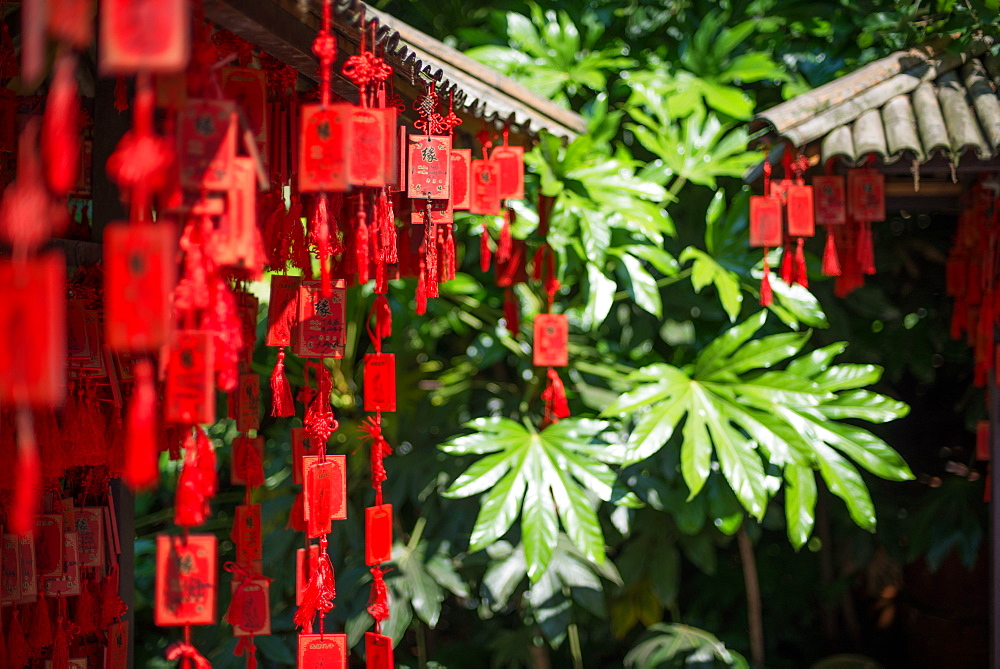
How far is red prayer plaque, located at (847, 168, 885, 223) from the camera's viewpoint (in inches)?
86.4

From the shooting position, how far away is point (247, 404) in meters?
1.89

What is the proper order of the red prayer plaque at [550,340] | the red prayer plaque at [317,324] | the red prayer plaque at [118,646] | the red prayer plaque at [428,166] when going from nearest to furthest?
the red prayer plaque at [317,324]
the red prayer plaque at [428,166]
the red prayer plaque at [118,646]
the red prayer plaque at [550,340]

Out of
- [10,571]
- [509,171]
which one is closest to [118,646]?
[10,571]

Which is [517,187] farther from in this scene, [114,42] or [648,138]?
[114,42]

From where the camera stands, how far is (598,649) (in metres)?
3.36

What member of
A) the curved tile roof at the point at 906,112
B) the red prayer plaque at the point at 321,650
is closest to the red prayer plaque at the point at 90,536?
the red prayer plaque at the point at 321,650

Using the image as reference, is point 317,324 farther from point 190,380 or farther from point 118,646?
point 118,646

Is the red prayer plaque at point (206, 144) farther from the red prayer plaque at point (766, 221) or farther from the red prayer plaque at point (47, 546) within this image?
the red prayer plaque at point (766, 221)

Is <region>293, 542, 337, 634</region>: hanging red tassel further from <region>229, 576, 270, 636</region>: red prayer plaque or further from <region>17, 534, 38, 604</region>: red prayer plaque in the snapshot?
<region>17, 534, 38, 604</region>: red prayer plaque

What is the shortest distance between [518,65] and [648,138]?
53cm

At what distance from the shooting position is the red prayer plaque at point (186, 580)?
3.53 feet

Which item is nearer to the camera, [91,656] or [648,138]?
[91,656]

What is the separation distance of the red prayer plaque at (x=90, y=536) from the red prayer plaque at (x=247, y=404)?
1.07 ft

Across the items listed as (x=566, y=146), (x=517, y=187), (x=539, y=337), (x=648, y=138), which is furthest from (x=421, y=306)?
(x=648, y=138)
